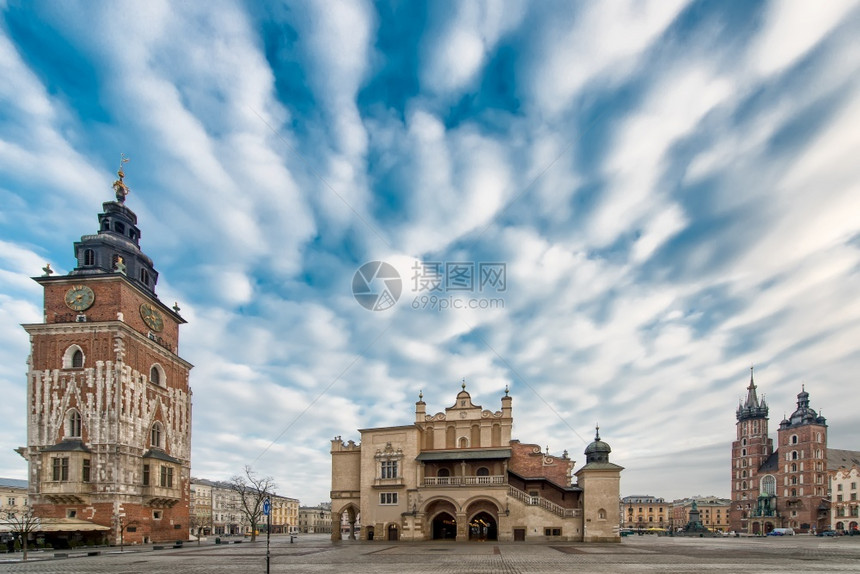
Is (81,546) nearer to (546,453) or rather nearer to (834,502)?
(546,453)

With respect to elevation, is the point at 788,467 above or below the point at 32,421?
below

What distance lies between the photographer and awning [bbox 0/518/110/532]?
39.2 metres

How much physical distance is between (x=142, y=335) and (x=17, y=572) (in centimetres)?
2921

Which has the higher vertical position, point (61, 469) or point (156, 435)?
point (156, 435)

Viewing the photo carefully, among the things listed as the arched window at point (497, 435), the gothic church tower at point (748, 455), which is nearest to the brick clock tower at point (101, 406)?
the arched window at point (497, 435)

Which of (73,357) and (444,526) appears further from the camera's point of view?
(444,526)

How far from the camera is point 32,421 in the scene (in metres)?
46.2

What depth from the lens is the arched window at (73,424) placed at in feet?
150

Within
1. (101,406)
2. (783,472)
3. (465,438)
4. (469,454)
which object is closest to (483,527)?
(469,454)

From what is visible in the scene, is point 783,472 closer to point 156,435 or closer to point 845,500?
point 845,500

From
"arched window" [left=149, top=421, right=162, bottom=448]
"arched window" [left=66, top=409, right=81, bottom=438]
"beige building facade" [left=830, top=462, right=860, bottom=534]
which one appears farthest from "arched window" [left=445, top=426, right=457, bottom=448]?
"beige building facade" [left=830, top=462, right=860, bottom=534]

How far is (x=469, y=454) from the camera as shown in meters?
53.3

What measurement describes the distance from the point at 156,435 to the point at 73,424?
8.04 metres

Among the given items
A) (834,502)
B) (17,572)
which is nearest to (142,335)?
(17,572)
